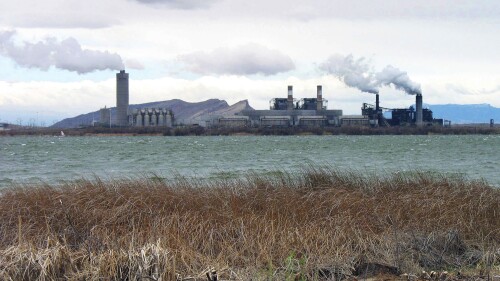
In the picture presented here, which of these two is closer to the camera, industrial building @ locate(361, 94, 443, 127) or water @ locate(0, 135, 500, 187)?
water @ locate(0, 135, 500, 187)

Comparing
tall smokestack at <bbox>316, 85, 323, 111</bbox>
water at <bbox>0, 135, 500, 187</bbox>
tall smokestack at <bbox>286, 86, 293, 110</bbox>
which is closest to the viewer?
water at <bbox>0, 135, 500, 187</bbox>

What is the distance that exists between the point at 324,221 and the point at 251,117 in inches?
6901

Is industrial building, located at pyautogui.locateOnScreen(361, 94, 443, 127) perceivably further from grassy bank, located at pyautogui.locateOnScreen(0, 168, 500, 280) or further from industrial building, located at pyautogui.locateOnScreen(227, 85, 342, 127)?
grassy bank, located at pyautogui.locateOnScreen(0, 168, 500, 280)

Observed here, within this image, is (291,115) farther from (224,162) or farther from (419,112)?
(224,162)

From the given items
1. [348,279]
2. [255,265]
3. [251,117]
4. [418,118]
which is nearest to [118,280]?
[255,265]

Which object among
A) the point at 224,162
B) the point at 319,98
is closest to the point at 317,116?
the point at 319,98

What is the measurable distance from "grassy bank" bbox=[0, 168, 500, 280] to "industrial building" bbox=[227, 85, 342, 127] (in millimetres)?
164335

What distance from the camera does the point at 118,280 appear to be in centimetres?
941

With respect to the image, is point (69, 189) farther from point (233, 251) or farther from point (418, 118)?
point (418, 118)

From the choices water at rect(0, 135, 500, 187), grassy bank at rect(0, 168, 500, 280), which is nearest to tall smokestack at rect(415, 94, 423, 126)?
water at rect(0, 135, 500, 187)

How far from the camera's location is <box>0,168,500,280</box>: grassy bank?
9.80 m

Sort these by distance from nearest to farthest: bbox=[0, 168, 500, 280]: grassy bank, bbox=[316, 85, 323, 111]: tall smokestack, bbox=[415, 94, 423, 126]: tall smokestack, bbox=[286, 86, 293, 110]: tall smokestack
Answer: bbox=[0, 168, 500, 280]: grassy bank, bbox=[415, 94, 423, 126]: tall smokestack, bbox=[286, 86, 293, 110]: tall smokestack, bbox=[316, 85, 323, 111]: tall smokestack

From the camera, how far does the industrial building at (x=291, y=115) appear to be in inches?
7126

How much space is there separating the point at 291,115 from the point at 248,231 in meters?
171
